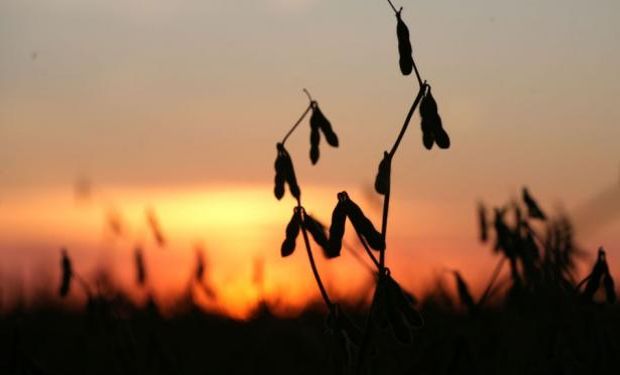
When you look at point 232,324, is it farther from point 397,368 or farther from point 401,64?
point 401,64

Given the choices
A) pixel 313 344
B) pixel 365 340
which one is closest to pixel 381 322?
pixel 365 340

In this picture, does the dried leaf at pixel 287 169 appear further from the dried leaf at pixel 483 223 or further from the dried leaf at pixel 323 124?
the dried leaf at pixel 483 223

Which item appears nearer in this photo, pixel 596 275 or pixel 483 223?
pixel 596 275

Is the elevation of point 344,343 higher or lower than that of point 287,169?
lower

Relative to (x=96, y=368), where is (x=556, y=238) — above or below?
above

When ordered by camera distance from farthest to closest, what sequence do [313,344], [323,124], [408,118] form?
[313,344]
[323,124]
[408,118]

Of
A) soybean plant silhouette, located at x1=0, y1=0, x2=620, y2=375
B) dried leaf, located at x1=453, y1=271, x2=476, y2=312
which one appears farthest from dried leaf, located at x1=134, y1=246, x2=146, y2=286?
dried leaf, located at x1=453, y1=271, x2=476, y2=312

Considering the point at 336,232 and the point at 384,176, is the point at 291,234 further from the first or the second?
the point at 384,176

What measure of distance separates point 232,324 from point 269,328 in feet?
5.05

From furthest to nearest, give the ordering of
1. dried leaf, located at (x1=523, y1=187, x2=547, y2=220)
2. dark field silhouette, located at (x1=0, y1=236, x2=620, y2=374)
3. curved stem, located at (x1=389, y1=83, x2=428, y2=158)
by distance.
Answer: dried leaf, located at (x1=523, y1=187, x2=547, y2=220), dark field silhouette, located at (x1=0, y1=236, x2=620, y2=374), curved stem, located at (x1=389, y1=83, x2=428, y2=158)

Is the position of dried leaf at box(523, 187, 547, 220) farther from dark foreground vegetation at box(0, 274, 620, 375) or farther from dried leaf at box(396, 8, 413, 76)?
dried leaf at box(396, 8, 413, 76)

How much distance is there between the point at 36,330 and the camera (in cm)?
775

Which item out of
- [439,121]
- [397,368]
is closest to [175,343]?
[397,368]

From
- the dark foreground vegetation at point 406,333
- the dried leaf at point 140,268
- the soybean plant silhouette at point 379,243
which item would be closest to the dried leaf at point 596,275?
the dark foreground vegetation at point 406,333
